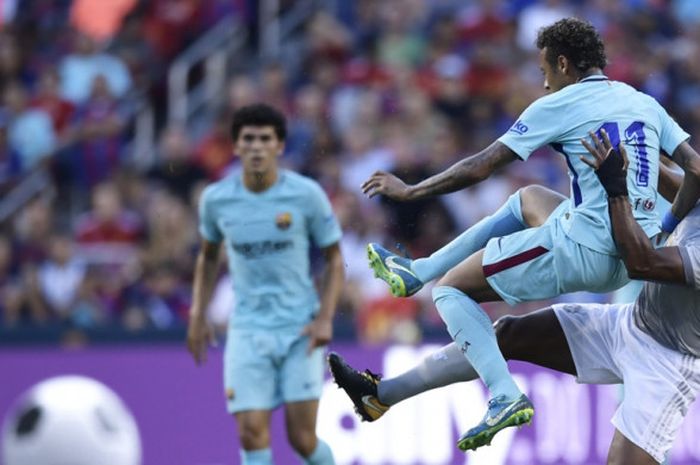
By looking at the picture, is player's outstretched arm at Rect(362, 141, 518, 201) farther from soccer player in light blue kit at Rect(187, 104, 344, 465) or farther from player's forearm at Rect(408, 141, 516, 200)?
soccer player in light blue kit at Rect(187, 104, 344, 465)

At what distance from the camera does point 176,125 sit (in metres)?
15.7

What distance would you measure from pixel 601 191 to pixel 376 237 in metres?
5.12

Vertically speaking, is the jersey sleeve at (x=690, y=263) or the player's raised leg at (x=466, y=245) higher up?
the player's raised leg at (x=466, y=245)

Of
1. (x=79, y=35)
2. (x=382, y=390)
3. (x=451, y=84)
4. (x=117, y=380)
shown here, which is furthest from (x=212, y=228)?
(x=79, y=35)

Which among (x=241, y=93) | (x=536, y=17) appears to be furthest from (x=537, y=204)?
(x=241, y=93)

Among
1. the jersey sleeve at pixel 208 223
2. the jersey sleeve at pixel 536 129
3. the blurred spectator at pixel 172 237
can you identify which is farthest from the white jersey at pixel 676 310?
the blurred spectator at pixel 172 237

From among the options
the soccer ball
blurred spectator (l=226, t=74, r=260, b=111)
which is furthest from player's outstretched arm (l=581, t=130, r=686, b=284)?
blurred spectator (l=226, t=74, r=260, b=111)

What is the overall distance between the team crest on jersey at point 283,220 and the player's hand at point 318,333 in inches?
23.2

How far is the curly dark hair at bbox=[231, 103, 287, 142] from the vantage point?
955 centimetres

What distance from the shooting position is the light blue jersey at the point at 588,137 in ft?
23.1

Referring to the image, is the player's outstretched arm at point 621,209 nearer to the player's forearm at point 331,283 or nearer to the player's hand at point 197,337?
the player's forearm at point 331,283

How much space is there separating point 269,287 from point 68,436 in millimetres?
2536

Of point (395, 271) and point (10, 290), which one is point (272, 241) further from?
point (10, 290)

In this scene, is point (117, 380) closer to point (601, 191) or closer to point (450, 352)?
point (450, 352)
